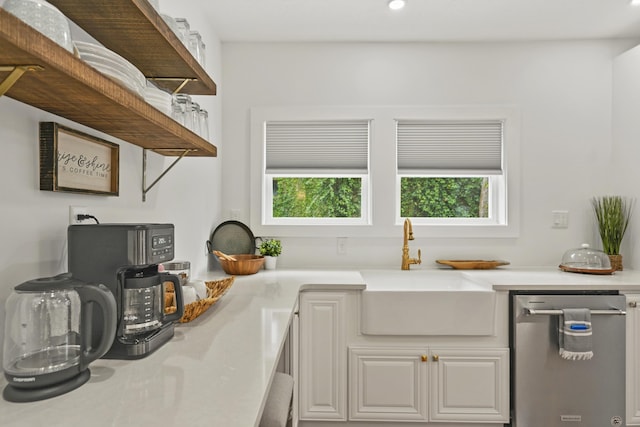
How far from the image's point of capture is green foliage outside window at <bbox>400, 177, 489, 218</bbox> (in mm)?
2895

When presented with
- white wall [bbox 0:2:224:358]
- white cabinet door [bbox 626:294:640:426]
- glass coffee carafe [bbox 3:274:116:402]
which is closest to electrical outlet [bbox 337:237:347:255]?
white wall [bbox 0:2:224:358]

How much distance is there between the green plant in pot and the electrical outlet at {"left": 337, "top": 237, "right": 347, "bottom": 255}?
5.60 ft

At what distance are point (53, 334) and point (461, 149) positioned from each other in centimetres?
260

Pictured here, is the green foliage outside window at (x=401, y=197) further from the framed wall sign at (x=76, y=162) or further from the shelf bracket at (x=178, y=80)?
the framed wall sign at (x=76, y=162)

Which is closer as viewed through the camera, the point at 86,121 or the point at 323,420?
the point at 86,121

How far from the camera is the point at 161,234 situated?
112 cm

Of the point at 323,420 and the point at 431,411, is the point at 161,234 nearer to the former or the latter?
the point at 323,420

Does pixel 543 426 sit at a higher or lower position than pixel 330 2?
lower

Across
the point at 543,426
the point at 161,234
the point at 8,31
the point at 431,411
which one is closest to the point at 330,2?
the point at 161,234

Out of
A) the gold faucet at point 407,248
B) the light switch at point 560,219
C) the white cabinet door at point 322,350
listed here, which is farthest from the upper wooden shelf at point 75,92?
the light switch at point 560,219

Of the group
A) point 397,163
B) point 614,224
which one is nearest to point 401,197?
point 397,163

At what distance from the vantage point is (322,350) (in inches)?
85.4

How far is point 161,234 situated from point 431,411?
1793 mm

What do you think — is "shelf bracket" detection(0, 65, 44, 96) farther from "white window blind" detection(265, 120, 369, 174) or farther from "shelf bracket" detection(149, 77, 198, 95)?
"white window blind" detection(265, 120, 369, 174)
